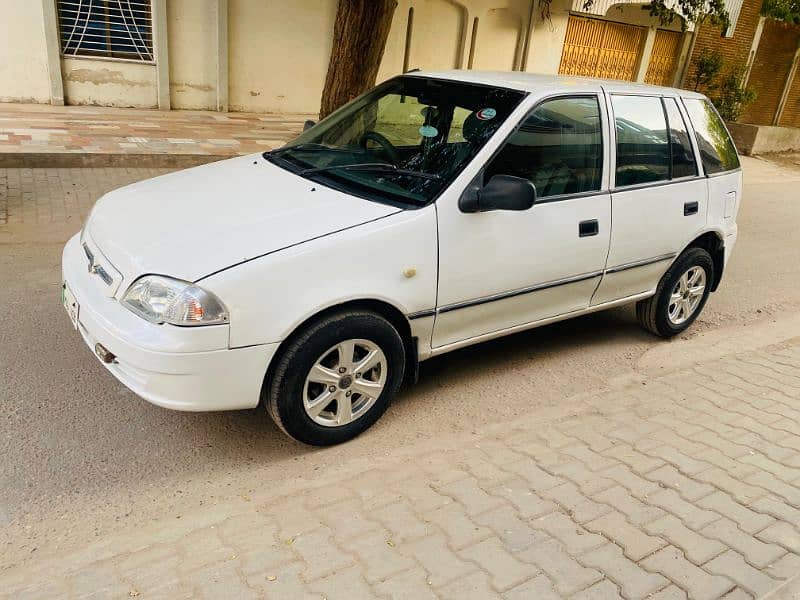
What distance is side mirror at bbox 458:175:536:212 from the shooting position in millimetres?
3428

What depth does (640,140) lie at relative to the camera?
4395 millimetres

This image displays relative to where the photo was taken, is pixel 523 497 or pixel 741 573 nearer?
pixel 741 573

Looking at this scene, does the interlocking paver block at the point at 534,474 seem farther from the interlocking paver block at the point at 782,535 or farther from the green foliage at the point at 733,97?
the green foliage at the point at 733,97

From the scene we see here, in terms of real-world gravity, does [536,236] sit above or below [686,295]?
above

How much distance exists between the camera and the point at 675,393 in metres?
4.30

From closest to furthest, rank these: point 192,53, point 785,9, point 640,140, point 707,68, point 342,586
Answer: point 342,586 → point 640,140 → point 192,53 → point 785,9 → point 707,68

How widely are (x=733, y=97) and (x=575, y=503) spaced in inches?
689

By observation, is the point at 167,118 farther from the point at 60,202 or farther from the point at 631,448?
the point at 631,448

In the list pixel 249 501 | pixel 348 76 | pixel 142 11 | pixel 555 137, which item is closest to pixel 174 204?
pixel 249 501

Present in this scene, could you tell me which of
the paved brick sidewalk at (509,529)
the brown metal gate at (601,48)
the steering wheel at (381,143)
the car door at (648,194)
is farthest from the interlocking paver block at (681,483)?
the brown metal gate at (601,48)

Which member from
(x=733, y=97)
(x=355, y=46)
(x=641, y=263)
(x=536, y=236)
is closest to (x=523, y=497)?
(x=536, y=236)

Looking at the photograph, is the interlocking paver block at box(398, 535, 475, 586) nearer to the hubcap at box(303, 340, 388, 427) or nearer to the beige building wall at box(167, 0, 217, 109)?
the hubcap at box(303, 340, 388, 427)

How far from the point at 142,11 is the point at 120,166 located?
410 cm

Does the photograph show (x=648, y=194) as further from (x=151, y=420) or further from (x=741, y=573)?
(x=151, y=420)
